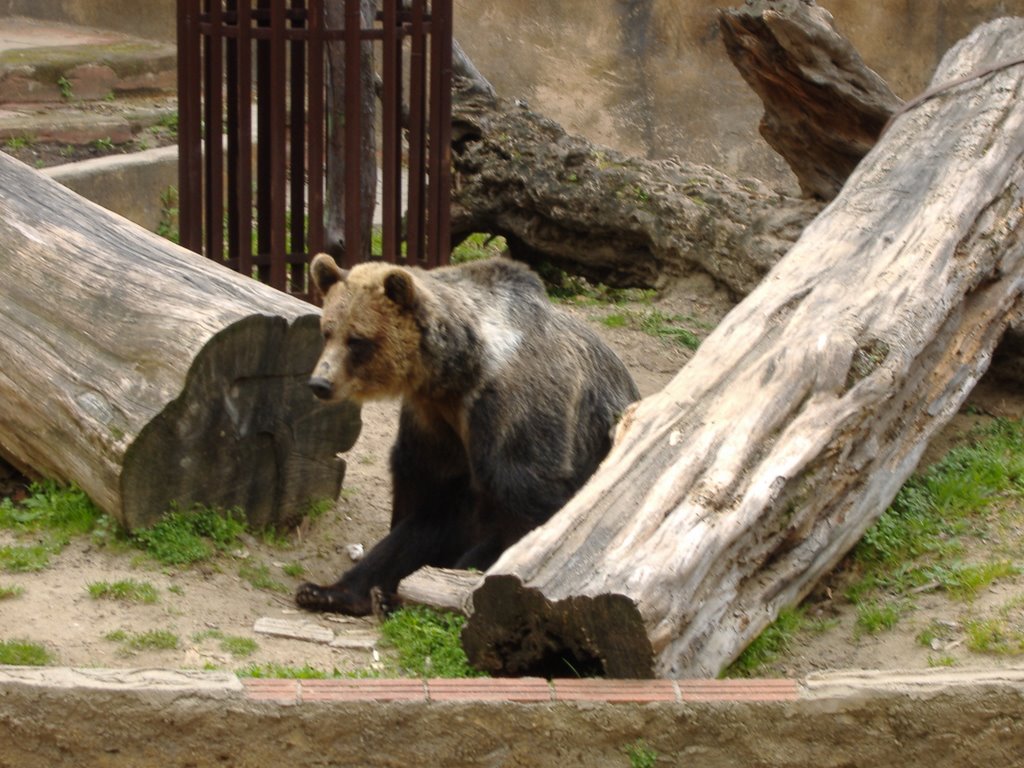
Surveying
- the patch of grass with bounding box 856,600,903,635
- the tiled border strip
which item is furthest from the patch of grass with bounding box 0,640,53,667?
the patch of grass with bounding box 856,600,903,635

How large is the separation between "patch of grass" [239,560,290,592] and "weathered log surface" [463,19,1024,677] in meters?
1.58

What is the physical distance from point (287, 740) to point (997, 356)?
4207mm

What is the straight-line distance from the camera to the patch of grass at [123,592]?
4941 mm

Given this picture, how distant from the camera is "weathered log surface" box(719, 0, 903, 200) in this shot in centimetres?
729

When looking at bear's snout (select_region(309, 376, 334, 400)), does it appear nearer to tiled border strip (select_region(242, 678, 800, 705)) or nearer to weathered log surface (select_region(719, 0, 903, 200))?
tiled border strip (select_region(242, 678, 800, 705))

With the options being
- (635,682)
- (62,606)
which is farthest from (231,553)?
(635,682)

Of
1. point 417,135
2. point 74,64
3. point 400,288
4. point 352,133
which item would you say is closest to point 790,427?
point 400,288

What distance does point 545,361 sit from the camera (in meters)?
5.47

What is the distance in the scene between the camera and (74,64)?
1127cm

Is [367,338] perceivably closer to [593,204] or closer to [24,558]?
[24,558]

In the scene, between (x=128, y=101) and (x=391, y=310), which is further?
(x=128, y=101)

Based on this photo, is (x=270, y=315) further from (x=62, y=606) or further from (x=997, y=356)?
(x=997, y=356)

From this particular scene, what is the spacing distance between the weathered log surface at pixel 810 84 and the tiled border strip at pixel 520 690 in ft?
14.2

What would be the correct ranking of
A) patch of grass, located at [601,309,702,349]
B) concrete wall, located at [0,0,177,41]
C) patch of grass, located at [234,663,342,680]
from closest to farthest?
patch of grass, located at [234,663,342,680] → patch of grass, located at [601,309,702,349] → concrete wall, located at [0,0,177,41]
